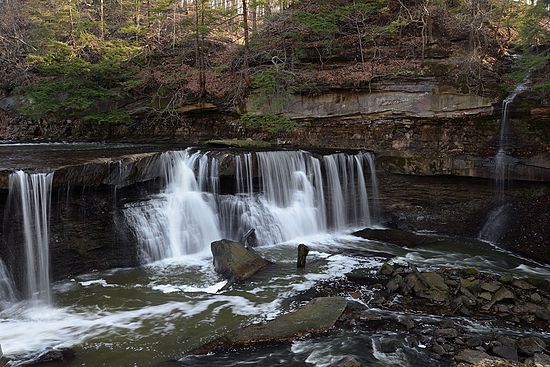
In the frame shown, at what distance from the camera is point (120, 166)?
9758mm

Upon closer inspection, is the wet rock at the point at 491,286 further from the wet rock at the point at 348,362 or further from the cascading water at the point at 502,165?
the cascading water at the point at 502,165

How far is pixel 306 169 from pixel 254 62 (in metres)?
6.49

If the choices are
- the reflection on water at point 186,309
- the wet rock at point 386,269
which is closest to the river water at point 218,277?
the reflection on water at point 186,309

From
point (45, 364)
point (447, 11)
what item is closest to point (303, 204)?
point (45, 364)

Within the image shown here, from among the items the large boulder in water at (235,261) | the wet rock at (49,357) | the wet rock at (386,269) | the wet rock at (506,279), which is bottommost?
the wet rock at (506,279)

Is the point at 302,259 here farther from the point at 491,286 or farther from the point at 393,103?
the point at 393,103

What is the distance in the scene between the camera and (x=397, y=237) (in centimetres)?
1155

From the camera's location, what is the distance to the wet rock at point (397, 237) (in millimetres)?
11204

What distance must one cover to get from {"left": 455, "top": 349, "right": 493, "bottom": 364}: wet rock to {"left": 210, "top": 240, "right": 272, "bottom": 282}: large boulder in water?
4.29 metres

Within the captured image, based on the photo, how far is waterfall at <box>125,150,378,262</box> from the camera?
33.6ft

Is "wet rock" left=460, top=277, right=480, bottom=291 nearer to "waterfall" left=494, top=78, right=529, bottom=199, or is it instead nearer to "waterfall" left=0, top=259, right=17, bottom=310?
Answer: "waterfall" left=494, top=78, right=529, bottom=199

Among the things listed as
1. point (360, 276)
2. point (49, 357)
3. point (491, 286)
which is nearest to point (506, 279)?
point (491, 286)

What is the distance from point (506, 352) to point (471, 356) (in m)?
0.53

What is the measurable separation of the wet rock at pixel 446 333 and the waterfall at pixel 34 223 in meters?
7.00
